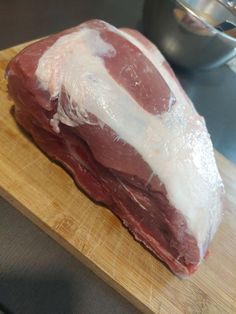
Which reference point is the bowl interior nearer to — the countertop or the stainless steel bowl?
the stainless steel bowl

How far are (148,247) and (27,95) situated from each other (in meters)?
0.47

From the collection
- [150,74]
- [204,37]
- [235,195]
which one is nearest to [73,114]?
[150,74]

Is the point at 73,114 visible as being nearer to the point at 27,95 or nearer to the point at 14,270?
the point at 27,95

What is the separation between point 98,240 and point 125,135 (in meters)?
0.26

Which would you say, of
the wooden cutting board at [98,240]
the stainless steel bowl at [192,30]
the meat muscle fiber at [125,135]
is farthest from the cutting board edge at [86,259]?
the stainless steel bowl at [192,30]

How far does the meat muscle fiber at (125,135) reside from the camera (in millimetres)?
898

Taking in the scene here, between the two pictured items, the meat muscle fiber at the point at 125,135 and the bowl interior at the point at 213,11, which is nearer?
the meat muscle fiber at the point at 125,135

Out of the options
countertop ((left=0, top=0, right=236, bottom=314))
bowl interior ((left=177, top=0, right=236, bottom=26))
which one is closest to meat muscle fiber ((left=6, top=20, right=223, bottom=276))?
countertop ((left=0, top=0, right=236, bottom=314))

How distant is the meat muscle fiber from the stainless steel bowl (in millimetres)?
554

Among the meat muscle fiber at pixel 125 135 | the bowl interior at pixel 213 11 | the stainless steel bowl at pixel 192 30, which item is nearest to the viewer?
the meat muscle fiber at pixel 125 135

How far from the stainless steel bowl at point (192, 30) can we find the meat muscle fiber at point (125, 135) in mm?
554

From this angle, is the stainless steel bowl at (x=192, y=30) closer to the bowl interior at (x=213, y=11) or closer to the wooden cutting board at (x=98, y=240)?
the bowl interior at (x=213, y=11)

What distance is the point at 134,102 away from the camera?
0.94m

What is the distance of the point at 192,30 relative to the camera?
1.49 meters
